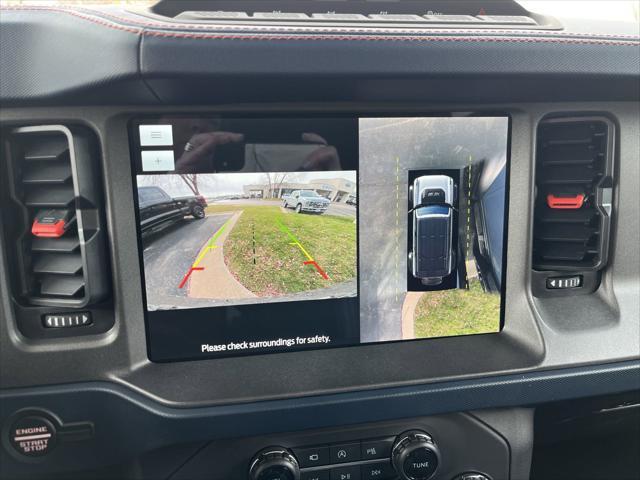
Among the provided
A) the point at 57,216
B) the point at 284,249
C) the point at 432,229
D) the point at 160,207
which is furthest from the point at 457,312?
the point at 57,216

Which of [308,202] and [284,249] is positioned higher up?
[308,202]

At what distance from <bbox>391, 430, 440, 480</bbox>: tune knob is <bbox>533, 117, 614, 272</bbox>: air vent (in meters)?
0.63

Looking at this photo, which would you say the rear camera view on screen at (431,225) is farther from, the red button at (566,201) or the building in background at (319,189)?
the red button at (566,201)

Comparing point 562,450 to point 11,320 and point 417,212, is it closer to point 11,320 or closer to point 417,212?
point 417,212

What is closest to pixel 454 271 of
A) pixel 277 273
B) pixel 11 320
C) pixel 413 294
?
pixel 413 294

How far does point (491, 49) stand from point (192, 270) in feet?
2.97

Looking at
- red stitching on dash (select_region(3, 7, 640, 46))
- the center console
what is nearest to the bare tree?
red stitching on dash (select_region(3, 7, 640, 46))

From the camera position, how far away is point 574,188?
4.97 feet

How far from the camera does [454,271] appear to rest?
146 cm

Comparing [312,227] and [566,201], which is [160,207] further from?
[566,201]

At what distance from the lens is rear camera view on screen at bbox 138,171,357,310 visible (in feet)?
4.28

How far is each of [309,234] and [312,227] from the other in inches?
0.8

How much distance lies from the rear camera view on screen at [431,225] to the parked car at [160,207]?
17.8 inches

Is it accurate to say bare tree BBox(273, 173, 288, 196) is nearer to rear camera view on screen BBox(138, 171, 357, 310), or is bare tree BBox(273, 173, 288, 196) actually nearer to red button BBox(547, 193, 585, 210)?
rear camera view on screen BBox(138, 171, 357, 310)
